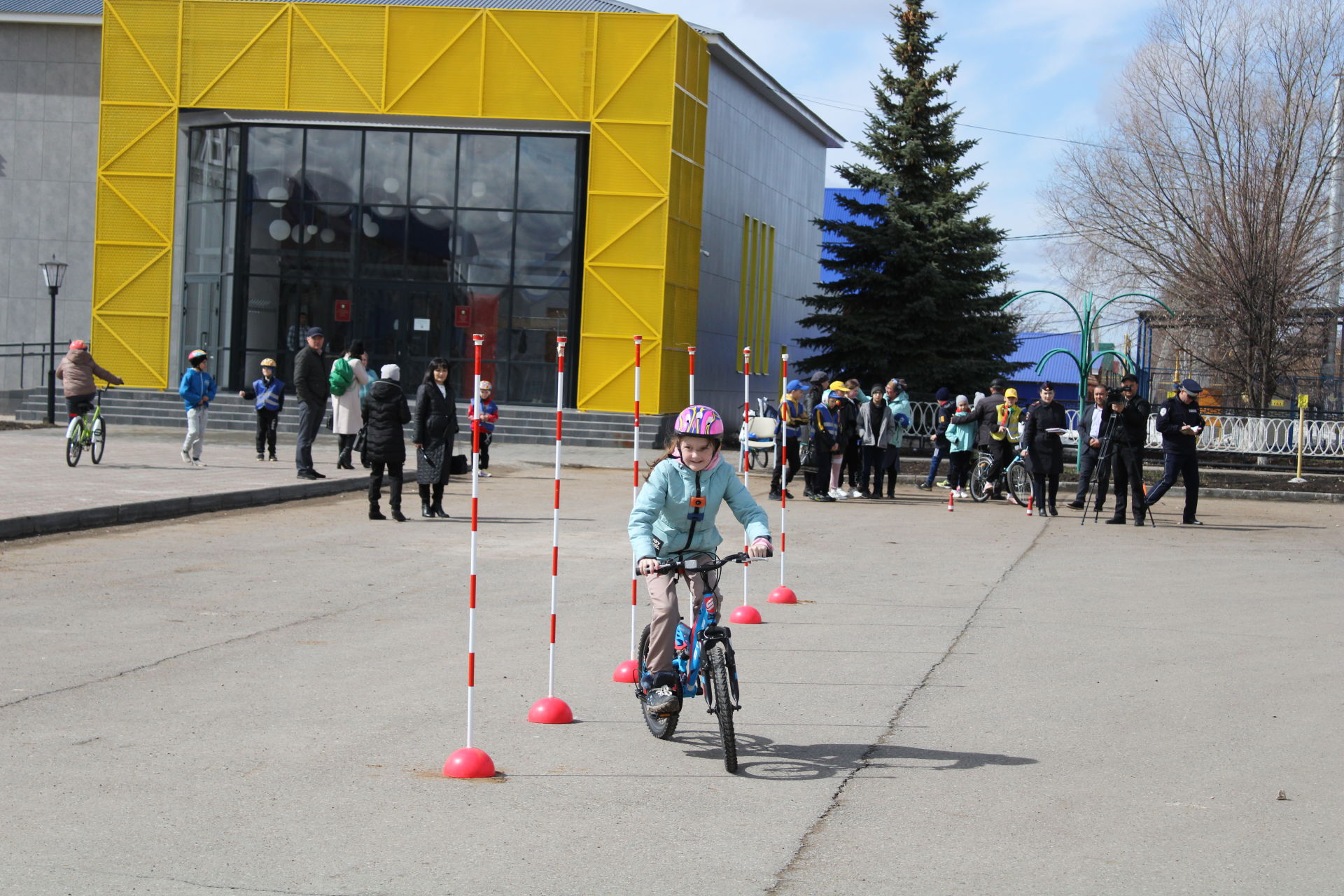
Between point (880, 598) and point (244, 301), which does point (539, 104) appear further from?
point (880, 598)

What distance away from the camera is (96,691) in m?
7.26

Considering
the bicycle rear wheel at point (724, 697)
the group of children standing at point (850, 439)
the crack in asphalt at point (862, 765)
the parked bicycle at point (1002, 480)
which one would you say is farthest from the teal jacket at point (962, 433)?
the bicycle rear wheel at point (724, 697)

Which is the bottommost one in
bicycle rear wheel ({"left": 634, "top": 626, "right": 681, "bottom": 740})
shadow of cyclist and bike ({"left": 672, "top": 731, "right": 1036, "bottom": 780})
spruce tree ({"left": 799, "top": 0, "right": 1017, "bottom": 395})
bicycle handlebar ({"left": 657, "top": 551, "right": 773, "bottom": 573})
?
shadow of cyclist and bike ({"left": 672, "top": 731, "right": 1036, "bottom": 780})

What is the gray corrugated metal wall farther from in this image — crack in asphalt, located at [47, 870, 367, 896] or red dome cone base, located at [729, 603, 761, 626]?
crack in asphalt, located at [47, 870, 367, 896]

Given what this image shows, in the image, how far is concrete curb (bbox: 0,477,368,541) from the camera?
13.8 meters

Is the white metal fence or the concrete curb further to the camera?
the white metal fence

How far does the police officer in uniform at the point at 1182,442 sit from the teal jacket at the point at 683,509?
42.6 ft

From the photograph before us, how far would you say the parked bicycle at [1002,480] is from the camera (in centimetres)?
2139

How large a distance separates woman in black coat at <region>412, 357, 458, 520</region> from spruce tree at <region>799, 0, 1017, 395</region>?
19.3 meters

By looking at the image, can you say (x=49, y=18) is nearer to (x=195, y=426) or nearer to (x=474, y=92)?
(x=474, y=92)

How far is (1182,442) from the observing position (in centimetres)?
1870

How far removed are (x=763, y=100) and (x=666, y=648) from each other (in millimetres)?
39294

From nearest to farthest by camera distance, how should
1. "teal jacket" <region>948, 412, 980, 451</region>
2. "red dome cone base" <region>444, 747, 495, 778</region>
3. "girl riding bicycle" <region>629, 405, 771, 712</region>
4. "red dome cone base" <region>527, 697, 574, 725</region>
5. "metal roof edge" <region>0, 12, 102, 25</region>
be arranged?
"red dome cone base" <region>444, 747, 495, 778</region>, "girl riding bicycle" <region>629, 405, 771, 712</region>, "red dome cone base" <region>527, 697, 574, 725</region>, "teal jacket" <region>948, 412, 980, 451</region>, "metal roof edge" <region>0, 12, 102, 25</region>

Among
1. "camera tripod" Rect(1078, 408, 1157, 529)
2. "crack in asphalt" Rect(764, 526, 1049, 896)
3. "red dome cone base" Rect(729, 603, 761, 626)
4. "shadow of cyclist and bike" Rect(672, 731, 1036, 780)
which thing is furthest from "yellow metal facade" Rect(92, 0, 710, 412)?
"shadow of cyclist and bike" Rect(672, 731, 1036, 780)
